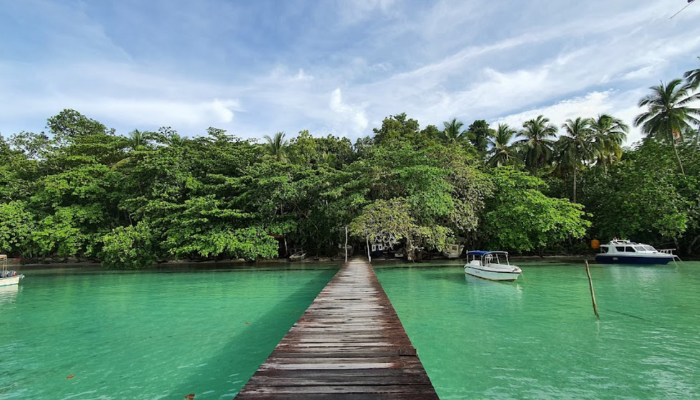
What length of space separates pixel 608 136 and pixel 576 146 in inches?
131

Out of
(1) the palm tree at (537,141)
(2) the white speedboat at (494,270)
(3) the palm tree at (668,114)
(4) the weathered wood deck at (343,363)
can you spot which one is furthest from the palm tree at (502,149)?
(4) the weathered wood deck at (343,363)

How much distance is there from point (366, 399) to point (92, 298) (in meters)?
15.8

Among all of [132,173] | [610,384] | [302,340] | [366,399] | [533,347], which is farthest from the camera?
[132,173]

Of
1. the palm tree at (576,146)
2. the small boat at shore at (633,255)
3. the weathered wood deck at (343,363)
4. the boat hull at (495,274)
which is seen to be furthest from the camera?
the palm tree at (576,146)

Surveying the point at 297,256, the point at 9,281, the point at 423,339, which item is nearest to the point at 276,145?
the point at 297,256

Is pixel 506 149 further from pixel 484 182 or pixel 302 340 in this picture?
pixel 302 340

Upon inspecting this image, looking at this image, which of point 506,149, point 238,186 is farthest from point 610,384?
point 506,149

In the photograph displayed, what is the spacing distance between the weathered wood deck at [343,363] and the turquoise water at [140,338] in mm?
1705

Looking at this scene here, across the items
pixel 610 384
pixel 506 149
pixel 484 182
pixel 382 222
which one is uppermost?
pixel 506 149

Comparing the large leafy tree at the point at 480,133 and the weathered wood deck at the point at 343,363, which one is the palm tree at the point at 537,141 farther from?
the weathered wood deck at the point at 343,363

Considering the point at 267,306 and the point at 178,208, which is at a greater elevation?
the point at 178,208

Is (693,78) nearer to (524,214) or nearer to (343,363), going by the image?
(524,214)

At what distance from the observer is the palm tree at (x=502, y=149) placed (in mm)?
35969

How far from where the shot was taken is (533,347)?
745 cm
